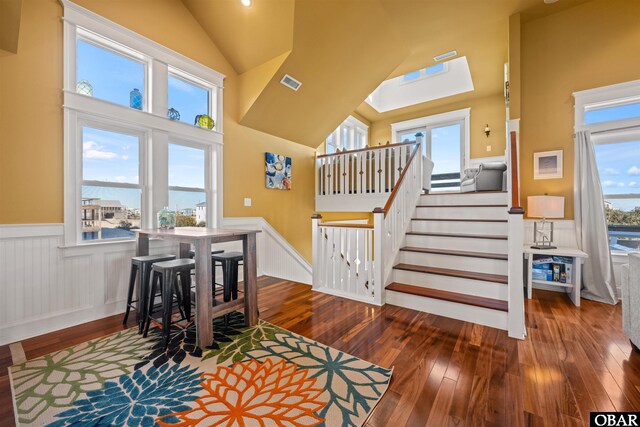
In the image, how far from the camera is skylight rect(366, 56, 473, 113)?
610 centimetres

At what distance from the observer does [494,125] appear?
20.0 feet

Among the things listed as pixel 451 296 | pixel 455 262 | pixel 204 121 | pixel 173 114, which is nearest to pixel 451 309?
pixel 451 296

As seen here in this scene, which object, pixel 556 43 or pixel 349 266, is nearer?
pixel 349 266

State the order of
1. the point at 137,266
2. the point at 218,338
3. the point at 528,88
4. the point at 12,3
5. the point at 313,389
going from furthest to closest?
the point at 528,88
the point at 137,266
the point at 218,338
the point at 12,3
the point at 313,389

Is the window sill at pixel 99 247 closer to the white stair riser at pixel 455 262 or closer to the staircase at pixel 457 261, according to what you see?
the staircase at pixel 457 261

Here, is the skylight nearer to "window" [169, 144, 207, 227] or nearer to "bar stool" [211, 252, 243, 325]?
"window" [169, 144, 207, 227]

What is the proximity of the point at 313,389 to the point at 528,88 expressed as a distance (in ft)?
16.1

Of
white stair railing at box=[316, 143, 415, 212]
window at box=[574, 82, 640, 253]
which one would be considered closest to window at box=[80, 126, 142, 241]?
white stair railing at box=[316, 143, 415, 212]

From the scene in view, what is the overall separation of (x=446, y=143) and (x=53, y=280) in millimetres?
7542

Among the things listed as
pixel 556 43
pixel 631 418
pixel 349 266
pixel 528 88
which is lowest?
pixel 631 418

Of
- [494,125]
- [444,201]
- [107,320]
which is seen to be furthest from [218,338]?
[494,125]

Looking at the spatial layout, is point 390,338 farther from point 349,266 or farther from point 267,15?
point 267,15

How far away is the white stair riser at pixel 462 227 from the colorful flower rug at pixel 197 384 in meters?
2.38

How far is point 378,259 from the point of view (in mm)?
3057
